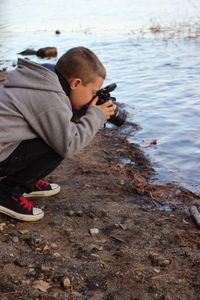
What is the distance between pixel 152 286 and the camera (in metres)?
Answer: 2.23

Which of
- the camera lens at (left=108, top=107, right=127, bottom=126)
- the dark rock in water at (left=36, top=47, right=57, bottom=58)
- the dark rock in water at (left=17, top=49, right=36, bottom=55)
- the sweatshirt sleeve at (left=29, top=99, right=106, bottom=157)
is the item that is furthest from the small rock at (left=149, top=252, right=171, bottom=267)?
the dark rock in water at (left=17, top=49, right=36, bottom=55)

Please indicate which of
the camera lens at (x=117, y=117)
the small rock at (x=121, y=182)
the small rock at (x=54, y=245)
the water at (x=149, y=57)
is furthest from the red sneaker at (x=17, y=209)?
the water at (x=149, y=57)

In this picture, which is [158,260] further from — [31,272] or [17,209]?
[17,209]

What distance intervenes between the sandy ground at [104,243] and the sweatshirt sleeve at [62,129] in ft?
1.77

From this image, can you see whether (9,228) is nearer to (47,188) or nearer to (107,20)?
(47,188)

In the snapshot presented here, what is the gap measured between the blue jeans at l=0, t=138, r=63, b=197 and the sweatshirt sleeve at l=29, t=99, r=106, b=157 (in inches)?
3.4

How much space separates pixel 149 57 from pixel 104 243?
760 cm

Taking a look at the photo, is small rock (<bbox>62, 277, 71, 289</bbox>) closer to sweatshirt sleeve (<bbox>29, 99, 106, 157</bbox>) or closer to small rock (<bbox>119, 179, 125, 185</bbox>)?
sweatshirt sleeve (<bbox>29, 99, 106, 157</bbox>)

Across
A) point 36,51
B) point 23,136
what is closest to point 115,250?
point 23,136

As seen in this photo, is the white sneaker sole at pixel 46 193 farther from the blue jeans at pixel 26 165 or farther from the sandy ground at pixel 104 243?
the blue jeans at pixel 26 165

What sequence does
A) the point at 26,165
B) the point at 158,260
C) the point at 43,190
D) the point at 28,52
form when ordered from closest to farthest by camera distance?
the point at 158,260
the point at 26,165
the point at 43,190
the point at 28,52

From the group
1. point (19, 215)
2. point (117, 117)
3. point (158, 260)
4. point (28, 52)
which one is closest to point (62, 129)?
point (117, 117)

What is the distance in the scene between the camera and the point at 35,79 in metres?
2.51

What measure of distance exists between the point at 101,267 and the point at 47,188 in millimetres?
1021
